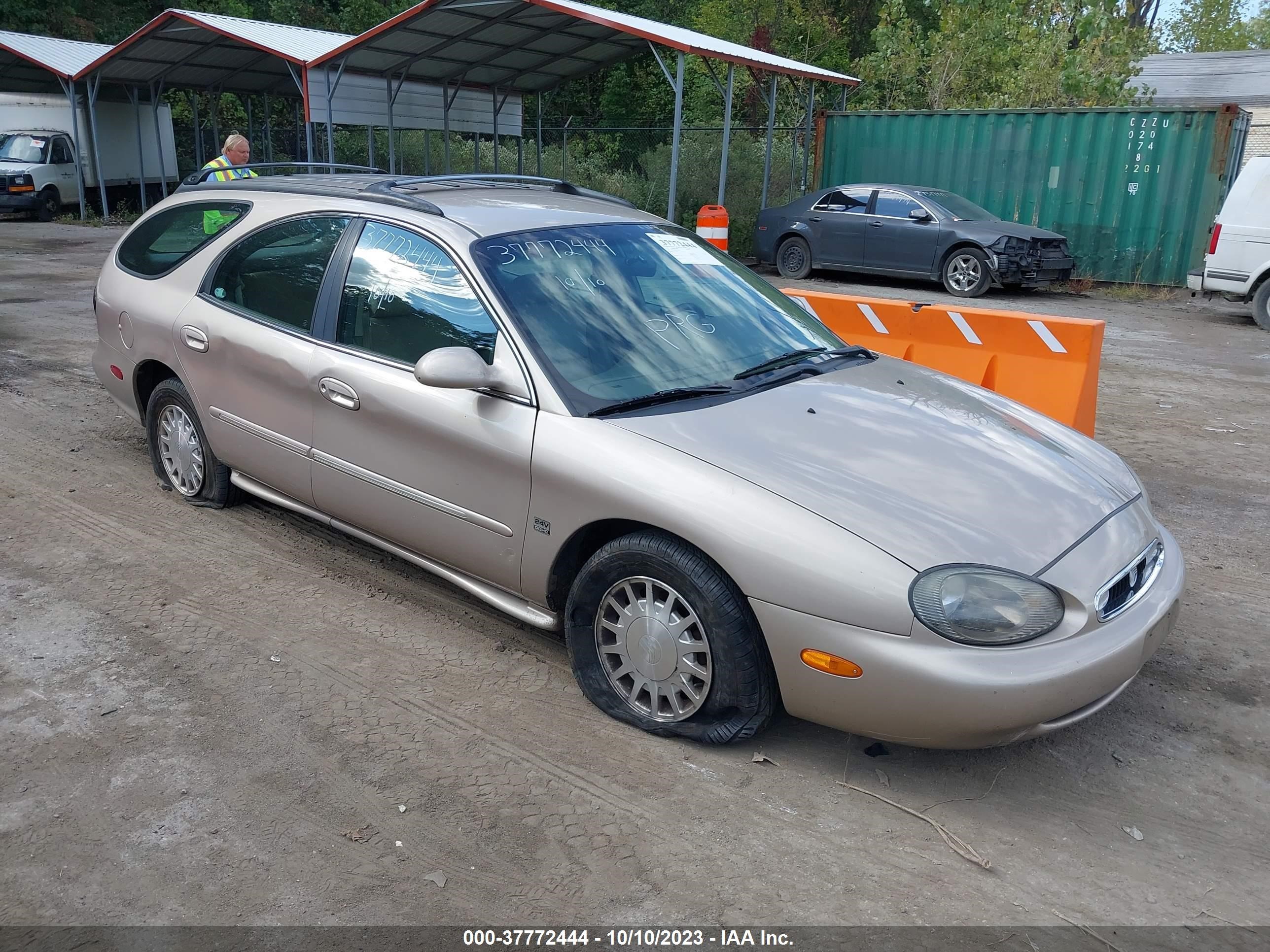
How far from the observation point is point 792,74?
55.8 ft

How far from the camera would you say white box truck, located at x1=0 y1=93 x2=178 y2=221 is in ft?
75.5

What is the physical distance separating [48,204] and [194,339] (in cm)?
2257

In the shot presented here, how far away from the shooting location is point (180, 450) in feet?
17.2

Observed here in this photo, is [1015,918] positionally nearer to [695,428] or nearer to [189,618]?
[695,428]

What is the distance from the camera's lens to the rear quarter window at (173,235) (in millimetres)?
5008

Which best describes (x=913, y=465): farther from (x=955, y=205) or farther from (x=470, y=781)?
(x=955, y=205)

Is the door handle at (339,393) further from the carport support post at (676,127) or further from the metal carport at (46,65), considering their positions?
the metal carport at (46,65)

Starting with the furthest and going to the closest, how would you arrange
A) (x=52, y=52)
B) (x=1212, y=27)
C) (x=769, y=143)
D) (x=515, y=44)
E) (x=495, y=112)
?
(x=1212, y=27) < (x=52, y=52) < (x=495, y=112) < (x=515, y=44) < (x=769, y=143)

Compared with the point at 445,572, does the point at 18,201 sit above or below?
below

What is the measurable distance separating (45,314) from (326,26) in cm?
2919

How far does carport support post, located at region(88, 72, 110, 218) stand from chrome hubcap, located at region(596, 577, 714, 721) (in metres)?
23.7

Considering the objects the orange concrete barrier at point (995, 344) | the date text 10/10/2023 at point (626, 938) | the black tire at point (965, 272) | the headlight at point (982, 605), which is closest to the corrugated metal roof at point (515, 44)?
the black tire at point (965, 272)

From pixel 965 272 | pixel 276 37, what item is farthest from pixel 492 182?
pixel 276 37

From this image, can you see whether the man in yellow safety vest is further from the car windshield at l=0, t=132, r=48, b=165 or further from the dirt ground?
the car windshield at l=0, t=132, r=48, b=165
